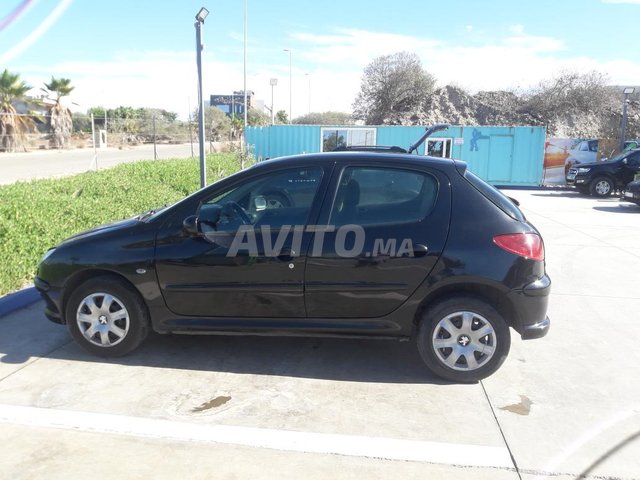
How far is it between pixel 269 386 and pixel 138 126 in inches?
2298

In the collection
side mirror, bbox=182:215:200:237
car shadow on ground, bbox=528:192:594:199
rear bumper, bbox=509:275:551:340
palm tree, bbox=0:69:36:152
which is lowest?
car shadow on ground, bbox=528:192:594:199

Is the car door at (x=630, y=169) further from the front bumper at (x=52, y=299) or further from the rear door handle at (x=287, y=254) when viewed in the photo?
the front bumper at (x=52, y=299)

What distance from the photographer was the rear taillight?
12.8 ft

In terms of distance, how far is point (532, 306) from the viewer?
156 inches

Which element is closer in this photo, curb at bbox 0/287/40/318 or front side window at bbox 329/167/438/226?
front side window at bbox 329/167/438/226

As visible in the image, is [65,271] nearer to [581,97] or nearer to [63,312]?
[63,312]

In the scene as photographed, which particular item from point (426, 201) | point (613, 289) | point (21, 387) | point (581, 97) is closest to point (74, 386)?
point (21, 387)

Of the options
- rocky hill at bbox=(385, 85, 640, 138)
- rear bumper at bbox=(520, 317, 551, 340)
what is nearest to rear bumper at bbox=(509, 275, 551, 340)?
rear bumper at bbox=(520, 317, 551, 340)

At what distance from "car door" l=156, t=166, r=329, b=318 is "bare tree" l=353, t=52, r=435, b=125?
34.9 metres

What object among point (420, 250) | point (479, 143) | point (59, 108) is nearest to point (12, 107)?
point (59, 108)

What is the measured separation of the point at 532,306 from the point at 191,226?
263 centimetres

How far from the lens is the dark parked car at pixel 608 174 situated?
18359mm

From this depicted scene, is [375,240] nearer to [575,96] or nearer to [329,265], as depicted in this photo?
[329,265]

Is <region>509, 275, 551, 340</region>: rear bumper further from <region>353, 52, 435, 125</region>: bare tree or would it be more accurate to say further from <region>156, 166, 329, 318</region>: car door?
<region>353, 52, 435, 125</region>: bare tree
